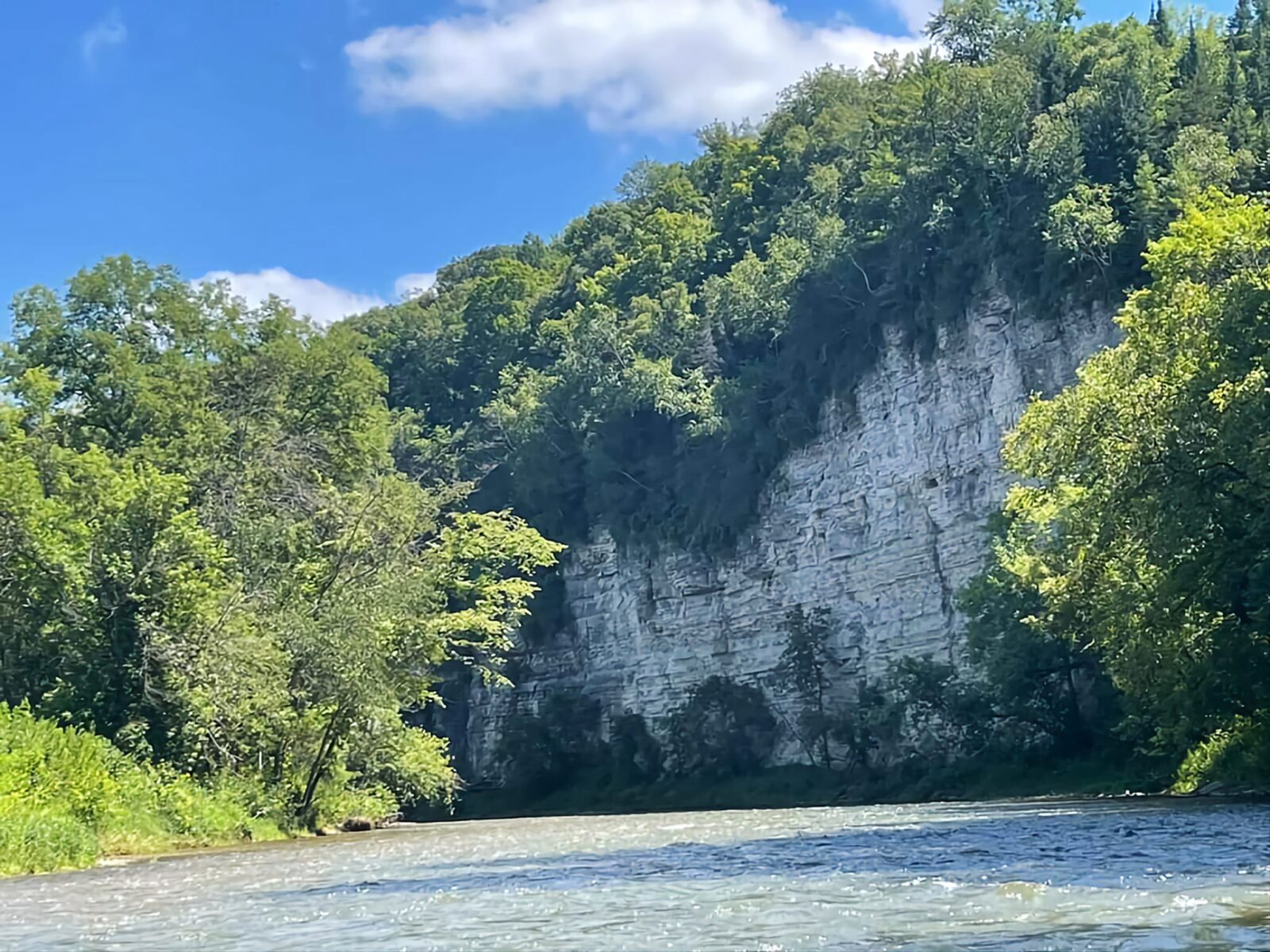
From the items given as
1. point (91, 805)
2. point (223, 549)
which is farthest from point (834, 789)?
point (91, 805)

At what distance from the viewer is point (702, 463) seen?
181 ft

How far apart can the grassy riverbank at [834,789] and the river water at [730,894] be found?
1671 centimetres

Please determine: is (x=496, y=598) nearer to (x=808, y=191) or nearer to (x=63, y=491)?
(x=63, y=491)

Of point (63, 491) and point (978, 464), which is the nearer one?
point (63, 491)

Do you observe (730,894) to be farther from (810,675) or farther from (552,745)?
(552,745)

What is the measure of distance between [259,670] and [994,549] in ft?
68.8

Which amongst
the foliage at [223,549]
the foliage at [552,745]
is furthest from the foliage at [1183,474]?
the foliage at [552,745]

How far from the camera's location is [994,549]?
39.3 m

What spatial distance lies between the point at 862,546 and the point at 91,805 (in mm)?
31311

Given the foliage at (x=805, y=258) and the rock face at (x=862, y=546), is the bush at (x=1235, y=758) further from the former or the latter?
the rock face at (x=862, y=546)

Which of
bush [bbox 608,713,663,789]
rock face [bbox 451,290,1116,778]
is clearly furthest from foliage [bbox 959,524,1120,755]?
bush [bbox 608,713,663,789]

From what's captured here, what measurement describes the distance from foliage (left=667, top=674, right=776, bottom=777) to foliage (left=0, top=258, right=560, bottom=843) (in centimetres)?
1562

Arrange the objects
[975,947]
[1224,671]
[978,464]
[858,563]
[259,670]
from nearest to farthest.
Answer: [975,947] < [1224,671] < [259,670] < [978,464] < [858,563]

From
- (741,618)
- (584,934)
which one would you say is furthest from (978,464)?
(584,934)
